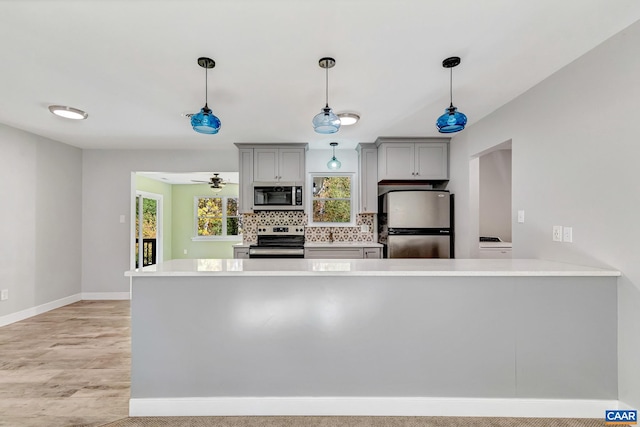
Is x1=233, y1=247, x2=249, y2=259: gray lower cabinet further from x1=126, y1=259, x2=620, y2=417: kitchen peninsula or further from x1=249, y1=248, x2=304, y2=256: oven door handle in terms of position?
x1=126, y1=259, x2=620, y2=417: kitchen peninsula

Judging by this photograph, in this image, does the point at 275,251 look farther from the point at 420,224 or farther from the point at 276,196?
the point at 420,224

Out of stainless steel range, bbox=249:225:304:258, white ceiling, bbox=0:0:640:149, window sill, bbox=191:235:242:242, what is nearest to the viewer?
white ceiling, bbox=0:0:640:149

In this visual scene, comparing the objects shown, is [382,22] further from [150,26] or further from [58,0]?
[58,0]

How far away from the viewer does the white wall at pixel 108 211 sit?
4.84m

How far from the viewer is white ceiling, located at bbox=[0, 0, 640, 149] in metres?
1.70

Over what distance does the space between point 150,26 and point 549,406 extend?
3302 mm

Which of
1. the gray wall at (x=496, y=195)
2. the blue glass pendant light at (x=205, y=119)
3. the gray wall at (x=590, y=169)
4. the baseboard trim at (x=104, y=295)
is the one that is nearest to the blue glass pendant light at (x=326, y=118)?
the blue glass pendant light at (x=205, y=119)

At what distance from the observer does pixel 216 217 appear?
837 centimetres

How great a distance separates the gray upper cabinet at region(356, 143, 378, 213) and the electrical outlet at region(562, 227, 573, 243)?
99.1 inches

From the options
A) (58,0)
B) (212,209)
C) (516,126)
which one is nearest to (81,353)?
(58,0)

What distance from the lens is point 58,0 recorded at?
5.32 ft

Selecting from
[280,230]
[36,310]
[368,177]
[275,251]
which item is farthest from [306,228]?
[36,310]

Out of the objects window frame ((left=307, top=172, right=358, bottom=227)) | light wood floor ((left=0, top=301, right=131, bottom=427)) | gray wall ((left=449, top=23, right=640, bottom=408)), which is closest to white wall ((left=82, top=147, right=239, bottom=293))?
light wood floor ((left=0, top=301, right=131, bottom=427))

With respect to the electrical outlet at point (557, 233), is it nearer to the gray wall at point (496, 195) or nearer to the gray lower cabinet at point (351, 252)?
the gray lower cabinet at point (351, 252)
